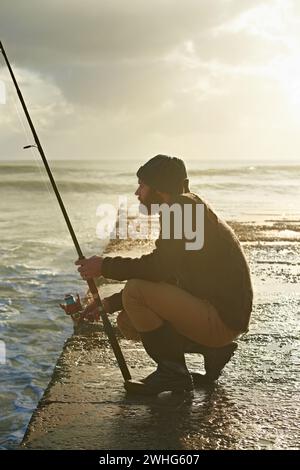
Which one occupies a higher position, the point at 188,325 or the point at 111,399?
the point at 188,325

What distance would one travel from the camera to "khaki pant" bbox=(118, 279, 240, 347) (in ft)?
12.0

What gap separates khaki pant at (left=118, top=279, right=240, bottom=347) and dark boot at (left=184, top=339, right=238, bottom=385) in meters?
0.19

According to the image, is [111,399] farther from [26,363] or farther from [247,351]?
[26,363]

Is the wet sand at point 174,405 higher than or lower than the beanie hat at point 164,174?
lower

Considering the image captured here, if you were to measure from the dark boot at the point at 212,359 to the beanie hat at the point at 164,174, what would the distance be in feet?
3.25

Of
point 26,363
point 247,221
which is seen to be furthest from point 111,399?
point 247,221

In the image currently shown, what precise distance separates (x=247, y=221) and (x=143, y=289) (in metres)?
12.3

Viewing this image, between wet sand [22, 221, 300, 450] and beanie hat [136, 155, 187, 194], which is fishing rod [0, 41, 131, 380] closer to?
wet sand [22, 221, 300, 450]

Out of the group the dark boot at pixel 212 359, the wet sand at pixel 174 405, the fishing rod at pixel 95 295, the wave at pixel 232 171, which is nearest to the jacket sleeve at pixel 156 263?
the fishing rod at pixel 95 295

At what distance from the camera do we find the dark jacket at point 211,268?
11.8ft

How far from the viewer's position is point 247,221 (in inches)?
620

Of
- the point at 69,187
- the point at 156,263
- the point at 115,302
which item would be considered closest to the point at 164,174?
the point at 156,263

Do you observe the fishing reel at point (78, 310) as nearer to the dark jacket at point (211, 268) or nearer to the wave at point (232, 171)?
the dark jacket at point (211, 268)
